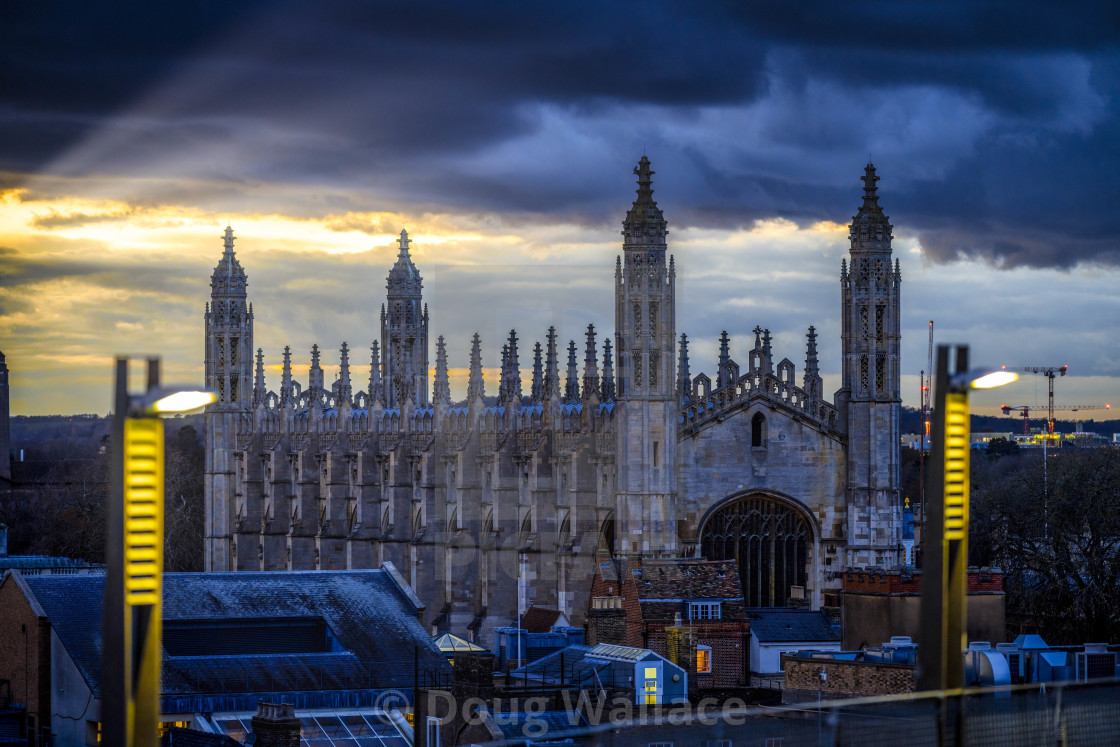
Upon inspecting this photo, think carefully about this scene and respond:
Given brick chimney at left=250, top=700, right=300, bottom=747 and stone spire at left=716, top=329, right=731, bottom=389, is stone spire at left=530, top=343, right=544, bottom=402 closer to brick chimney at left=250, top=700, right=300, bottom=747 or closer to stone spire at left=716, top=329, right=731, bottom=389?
stone spire at left=716, top=329, right=731, bottom=389

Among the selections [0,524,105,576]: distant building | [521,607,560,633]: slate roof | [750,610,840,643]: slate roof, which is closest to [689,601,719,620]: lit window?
[750,610,840,643]: slate roof

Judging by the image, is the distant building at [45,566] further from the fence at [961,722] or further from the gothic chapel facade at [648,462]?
the fence at [961,722]

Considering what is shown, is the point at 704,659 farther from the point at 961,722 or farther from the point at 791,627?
the point at 961,722

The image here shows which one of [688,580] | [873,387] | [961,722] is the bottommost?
[688,580]

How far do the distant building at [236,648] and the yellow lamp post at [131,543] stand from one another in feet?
98.6

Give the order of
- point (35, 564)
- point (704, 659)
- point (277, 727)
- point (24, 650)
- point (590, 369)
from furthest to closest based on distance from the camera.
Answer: point (590, 369)
point (35, 564)
point (704, 659)
point (24, 650)
point (277, 727)

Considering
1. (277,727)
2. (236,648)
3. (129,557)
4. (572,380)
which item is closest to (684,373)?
(572,380)

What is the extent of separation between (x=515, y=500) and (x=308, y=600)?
19963mm

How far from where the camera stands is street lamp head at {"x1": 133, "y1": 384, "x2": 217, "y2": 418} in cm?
1705

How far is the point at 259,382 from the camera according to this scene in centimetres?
11825

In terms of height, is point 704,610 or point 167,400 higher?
point 167,400

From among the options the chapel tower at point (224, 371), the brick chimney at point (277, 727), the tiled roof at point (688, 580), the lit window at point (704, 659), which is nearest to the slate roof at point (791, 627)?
the tiled roof at point (688, 580)

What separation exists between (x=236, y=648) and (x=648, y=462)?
1809 cm

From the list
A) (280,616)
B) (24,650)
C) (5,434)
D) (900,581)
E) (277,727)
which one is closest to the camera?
(277,727)
